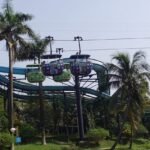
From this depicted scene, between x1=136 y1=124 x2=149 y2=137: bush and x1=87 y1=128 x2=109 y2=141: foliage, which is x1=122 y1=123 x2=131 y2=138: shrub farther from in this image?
x1=87 y1=128 x2=109 y2=141: foliage

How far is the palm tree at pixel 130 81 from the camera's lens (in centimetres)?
4769

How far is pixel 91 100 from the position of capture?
6147 cm

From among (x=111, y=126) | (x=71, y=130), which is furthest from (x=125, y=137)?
(x=71, y=130)

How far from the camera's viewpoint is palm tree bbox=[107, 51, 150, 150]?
47.7 metres

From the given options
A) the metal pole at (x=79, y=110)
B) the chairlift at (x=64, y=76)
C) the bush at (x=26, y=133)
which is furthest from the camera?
the chairlift at (x=64, y=76)

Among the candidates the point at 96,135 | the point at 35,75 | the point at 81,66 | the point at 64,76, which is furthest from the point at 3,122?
the point at 81,66

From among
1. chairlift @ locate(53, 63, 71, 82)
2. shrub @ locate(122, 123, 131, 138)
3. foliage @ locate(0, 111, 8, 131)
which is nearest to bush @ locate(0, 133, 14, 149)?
foliage @ locate(0, 111, 8, 131)

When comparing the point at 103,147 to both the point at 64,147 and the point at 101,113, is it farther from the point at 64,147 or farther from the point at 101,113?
the point at 101,113

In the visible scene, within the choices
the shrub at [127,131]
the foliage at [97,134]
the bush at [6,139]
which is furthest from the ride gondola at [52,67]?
the bush at [6,139]

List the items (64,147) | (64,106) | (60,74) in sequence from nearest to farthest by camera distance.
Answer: (64,147) < (60,74) < (64,106)

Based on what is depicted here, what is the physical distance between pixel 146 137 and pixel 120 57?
1699 centimetres

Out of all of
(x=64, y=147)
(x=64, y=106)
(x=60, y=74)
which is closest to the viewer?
(x=64, y=147)

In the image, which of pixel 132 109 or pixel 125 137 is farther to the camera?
pixel 125 137

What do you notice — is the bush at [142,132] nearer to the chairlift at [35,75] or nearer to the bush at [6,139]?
the chairlift at [35,75]
